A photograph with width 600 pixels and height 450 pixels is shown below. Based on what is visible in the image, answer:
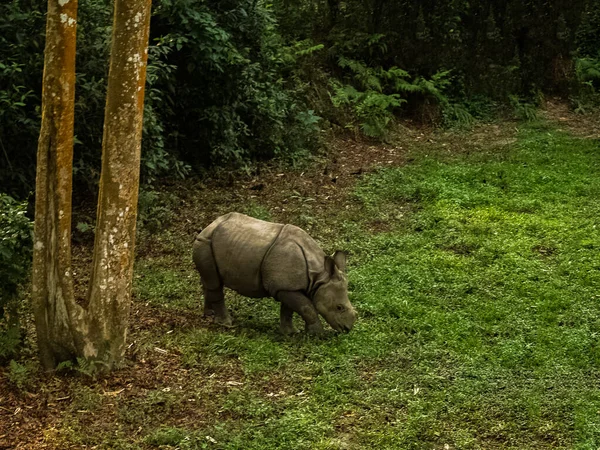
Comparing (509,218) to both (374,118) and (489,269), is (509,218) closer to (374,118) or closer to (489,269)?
(489,269)

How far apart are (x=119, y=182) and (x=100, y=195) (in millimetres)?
225

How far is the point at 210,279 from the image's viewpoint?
360 inches

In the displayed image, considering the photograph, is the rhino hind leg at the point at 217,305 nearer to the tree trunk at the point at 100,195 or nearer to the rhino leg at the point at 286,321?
the rhino leg at the point at 286,321

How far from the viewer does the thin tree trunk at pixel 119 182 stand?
7.00 m

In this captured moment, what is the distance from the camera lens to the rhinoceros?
8.76 meters

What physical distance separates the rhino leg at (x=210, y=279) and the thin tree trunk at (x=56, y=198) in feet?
6.60

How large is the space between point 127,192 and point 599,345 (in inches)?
203

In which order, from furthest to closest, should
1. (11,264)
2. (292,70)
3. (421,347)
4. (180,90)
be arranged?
(292,70) → (180,90) → (421,347) → (11,264)

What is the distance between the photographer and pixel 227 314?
9.34 meters

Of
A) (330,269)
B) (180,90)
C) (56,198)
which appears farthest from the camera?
(180,90)

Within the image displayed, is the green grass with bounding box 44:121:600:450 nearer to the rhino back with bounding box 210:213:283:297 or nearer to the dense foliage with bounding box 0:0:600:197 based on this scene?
the rhino back with bounding box 210:213:283:297

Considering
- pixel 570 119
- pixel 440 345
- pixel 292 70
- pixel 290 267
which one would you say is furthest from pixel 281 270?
pixel 570 119

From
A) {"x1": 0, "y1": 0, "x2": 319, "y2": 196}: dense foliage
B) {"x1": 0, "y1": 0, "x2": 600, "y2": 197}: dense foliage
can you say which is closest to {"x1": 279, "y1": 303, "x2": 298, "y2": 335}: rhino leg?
{"x1": 0, "y1": 0, "x2": 319, "y2": 196}: dense foliage

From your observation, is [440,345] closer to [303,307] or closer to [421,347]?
[421,347]
